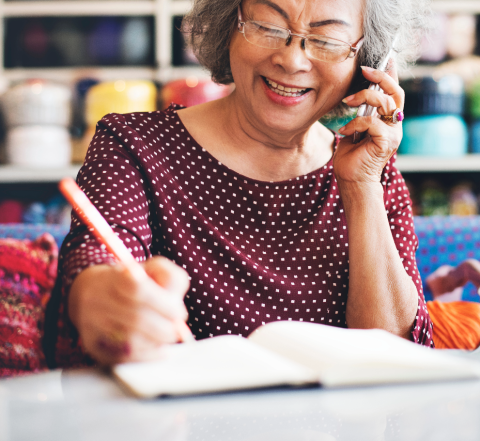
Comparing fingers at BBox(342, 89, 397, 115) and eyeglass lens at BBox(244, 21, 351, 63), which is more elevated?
eyeglass lens at BBox(244, 21, 351, 63)

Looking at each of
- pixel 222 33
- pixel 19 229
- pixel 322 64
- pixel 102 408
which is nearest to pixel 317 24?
pixel 322 64

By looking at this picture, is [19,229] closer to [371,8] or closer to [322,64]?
[322,64]

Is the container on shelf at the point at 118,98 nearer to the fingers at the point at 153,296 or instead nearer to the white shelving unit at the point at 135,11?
the white shelving unit at the point at 135,11

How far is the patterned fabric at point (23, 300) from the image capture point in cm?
118

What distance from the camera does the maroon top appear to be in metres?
0.97

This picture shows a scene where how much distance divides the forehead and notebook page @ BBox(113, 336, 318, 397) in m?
0.64

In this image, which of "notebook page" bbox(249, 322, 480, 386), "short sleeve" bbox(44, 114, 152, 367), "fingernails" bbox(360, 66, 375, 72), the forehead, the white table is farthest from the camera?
"fingernails" bbox(360, 66, 375, 72)

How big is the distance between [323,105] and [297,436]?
2.56 ft

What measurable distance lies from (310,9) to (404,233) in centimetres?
48

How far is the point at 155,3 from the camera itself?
8.18 ft

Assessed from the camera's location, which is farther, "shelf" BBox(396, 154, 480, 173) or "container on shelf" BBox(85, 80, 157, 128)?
"shelf" BBox(396, 154, 480, 173)

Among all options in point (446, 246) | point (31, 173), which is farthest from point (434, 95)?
point (31, 173)

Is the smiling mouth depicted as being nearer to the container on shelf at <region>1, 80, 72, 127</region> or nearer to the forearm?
the forearm

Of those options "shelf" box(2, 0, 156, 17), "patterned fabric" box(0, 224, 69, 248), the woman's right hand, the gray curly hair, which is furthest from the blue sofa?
"shelf" box(2, 0, 156, 17)
